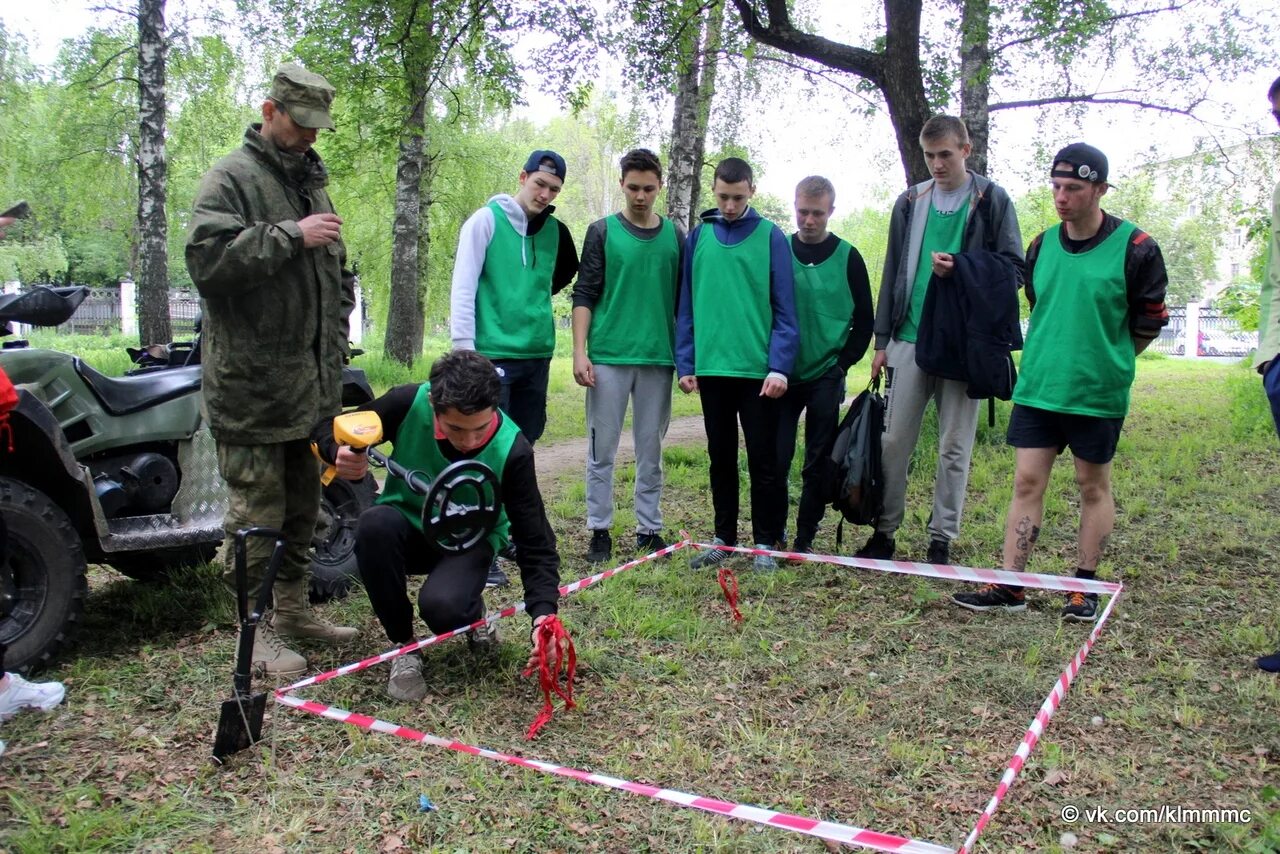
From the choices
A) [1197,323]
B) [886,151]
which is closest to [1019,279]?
[886,151]

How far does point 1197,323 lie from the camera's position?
→ 30828 mm

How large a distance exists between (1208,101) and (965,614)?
31.5ft

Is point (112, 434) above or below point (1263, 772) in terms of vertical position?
Answer: above

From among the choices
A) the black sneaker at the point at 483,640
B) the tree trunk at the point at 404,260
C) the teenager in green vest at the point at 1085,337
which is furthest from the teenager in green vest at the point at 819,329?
the tree trunk at the point at 404,260

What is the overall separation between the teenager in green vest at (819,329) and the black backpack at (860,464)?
93mm

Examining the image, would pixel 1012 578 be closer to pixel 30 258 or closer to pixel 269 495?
pixel 269 495

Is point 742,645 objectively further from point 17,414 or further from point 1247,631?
point 17,414

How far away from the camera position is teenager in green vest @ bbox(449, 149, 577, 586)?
4.55m

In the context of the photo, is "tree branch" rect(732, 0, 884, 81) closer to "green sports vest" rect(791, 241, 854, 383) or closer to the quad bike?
"green sports vest" rect(791, 241, 854, 383)

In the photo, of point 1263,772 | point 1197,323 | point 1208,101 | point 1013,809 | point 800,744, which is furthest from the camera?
point 1197,323

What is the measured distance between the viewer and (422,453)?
3328 millimetres

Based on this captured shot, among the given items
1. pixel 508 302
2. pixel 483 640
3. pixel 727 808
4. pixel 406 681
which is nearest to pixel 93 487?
pixel 406 681

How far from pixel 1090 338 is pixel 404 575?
113 inches

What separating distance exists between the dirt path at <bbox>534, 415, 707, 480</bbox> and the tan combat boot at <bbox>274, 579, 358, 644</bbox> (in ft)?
A: 10.9
